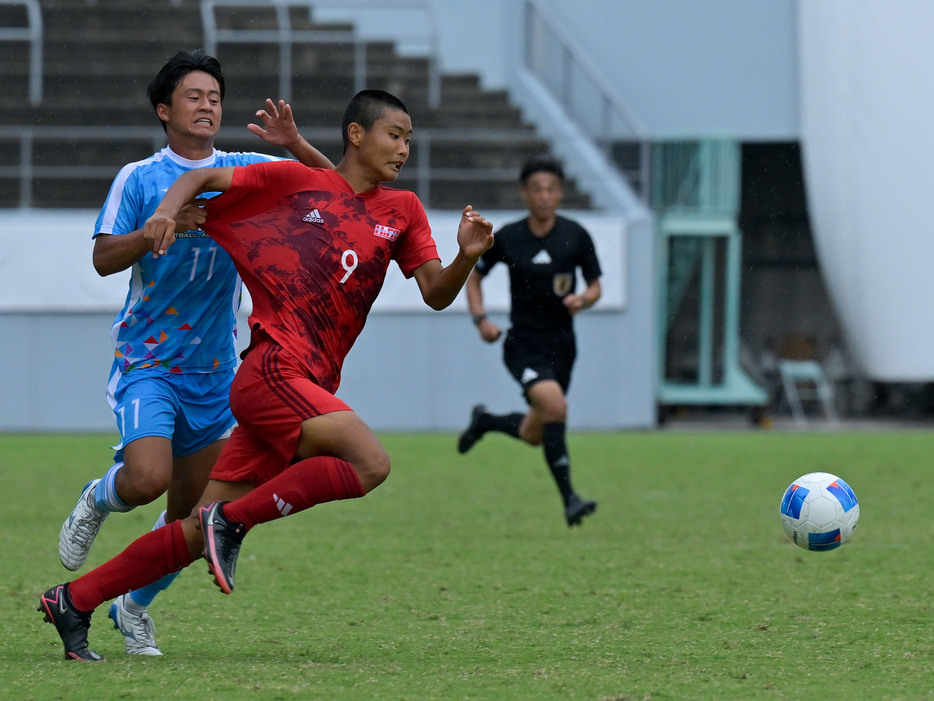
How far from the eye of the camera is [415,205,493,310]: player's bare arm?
4.18 m

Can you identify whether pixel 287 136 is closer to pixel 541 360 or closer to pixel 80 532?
pixel 80 532

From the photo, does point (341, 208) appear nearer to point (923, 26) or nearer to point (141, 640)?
point (141, 640)

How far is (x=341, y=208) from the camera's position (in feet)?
14.3

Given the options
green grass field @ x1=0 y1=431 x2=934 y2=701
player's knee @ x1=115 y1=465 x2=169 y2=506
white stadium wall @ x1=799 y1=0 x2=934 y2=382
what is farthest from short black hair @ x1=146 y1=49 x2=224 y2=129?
white stadium wall @ x1=799 y1=0 x2=934 y2=382

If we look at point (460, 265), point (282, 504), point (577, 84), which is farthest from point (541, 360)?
point (577, 84)

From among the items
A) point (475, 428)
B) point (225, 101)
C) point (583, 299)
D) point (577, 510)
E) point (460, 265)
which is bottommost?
point (577, 510)

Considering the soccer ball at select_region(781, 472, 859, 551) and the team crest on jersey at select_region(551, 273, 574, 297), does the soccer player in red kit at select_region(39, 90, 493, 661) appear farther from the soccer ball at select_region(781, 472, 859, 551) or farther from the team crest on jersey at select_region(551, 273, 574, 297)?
the team crest on jersey at select_region(551, 273, 574, 297)

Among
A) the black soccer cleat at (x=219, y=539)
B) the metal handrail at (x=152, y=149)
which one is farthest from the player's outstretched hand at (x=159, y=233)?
the metal handrail at (x=152, y=149)

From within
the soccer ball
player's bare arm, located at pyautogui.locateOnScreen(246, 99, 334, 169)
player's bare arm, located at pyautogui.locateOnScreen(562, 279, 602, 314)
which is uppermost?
player's bare arm, located at pyautogui.locateOnScreen(246, 99, 334, 169)

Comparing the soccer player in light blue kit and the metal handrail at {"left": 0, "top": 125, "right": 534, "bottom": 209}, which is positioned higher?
the metal handrail at {"left": 0, "top": 125, "right": 534, "bottom": 209}

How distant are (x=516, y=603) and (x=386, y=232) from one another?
5.86 feet

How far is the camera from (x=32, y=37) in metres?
19.2

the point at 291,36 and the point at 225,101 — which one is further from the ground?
the point at 291,36

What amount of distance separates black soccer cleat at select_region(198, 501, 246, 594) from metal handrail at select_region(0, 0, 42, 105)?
1633 centimetres
